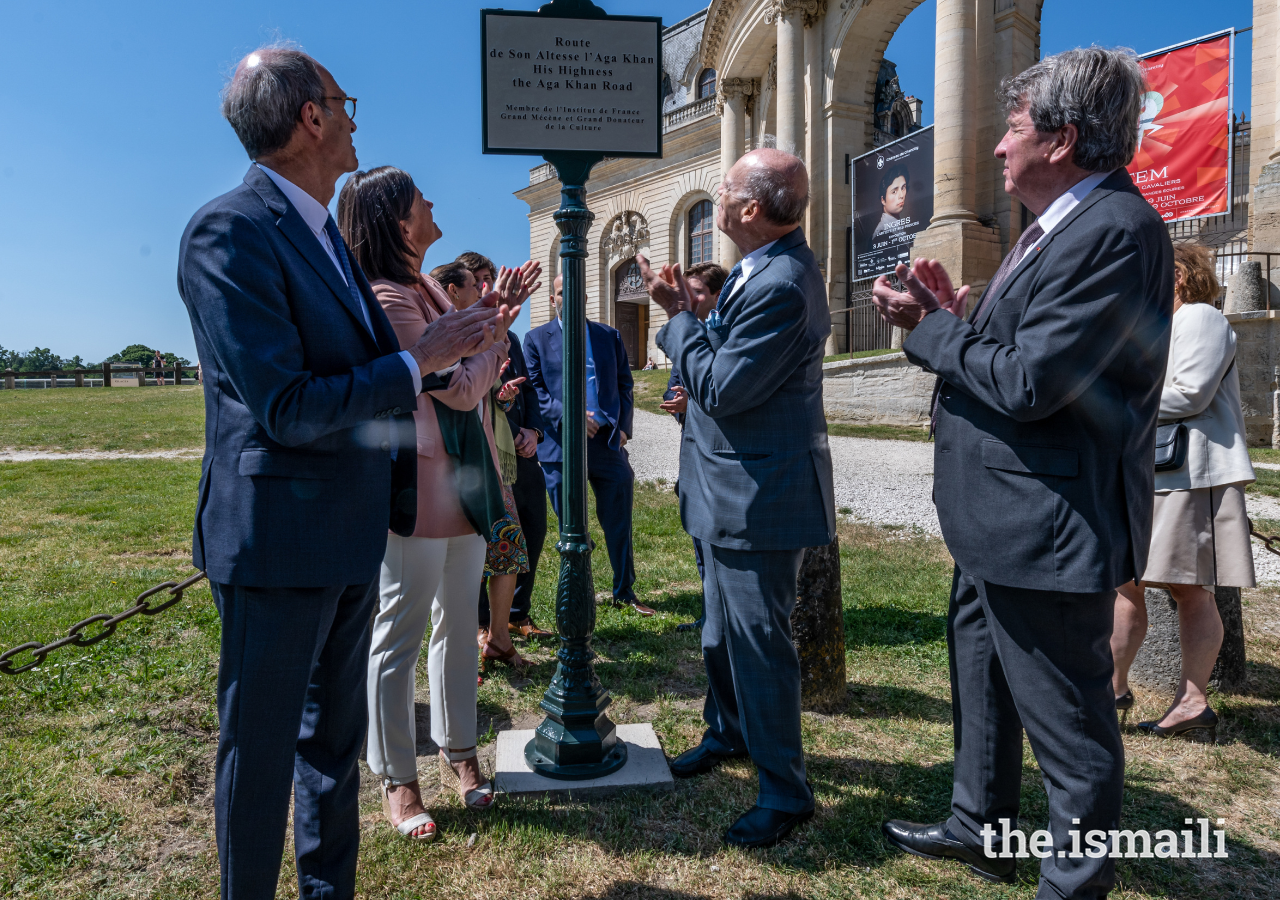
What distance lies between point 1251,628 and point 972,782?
328 cm

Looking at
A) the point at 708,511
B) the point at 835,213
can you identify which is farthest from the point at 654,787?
the point at 835,213

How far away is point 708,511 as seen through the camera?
8.72ft

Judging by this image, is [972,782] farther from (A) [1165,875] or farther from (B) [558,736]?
(B) [558,736]

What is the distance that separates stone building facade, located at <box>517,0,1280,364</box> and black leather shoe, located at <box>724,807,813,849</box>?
97.7 inches

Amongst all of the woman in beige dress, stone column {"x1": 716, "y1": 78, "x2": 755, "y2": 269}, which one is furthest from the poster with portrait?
the woman in beige dress

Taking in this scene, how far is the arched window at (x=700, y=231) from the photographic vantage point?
105 feet

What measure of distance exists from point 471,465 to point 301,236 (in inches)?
43.5

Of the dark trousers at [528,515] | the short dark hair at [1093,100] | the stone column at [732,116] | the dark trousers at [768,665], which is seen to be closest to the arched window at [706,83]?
the stone column at [732,116]

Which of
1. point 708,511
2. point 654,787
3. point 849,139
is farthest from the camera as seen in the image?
point 849,139

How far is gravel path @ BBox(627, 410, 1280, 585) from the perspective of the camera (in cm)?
761

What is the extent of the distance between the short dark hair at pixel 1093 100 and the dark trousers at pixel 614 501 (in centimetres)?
350

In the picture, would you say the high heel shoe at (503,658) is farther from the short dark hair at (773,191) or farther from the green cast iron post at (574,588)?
the short dark hair at (773,191)

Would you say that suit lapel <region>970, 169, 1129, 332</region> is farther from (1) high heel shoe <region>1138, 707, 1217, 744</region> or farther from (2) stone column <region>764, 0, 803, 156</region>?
(2) stone column <region>764, 0, 803, 156</region>

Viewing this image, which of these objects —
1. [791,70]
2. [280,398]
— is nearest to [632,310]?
[791,70]
